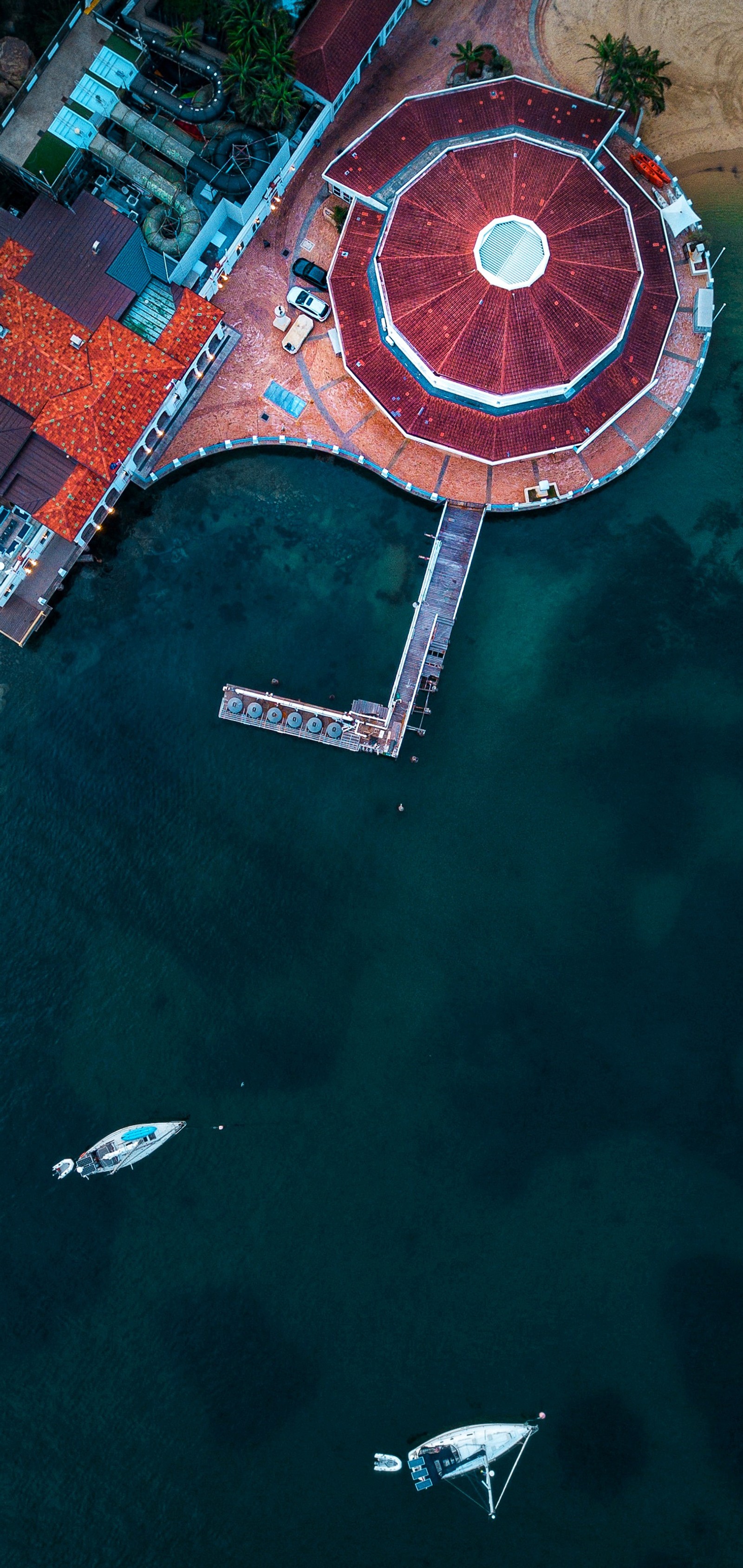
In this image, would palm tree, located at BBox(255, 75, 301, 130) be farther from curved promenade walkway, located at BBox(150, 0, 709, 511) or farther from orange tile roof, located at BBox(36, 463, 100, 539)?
orange tile roof, located at BBox(36, 463, 100, 539)

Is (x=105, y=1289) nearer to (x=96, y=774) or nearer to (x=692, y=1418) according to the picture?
(x=96, y=774)

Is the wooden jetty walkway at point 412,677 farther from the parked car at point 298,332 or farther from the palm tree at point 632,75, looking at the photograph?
the palm tree at point 632,75

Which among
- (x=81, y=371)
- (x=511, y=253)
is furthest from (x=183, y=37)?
(x=511, y=253)

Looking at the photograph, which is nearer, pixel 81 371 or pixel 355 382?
pixel 81 371

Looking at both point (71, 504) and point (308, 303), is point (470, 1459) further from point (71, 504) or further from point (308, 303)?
point (308, 303)

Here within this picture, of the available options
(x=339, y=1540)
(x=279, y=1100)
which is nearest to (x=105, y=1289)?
(x=279, y=1100)

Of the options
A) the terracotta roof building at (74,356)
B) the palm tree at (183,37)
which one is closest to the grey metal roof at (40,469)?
the terracotta roof building at (74,356)

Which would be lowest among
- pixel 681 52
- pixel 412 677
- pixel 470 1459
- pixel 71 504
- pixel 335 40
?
pixel 470 1459
